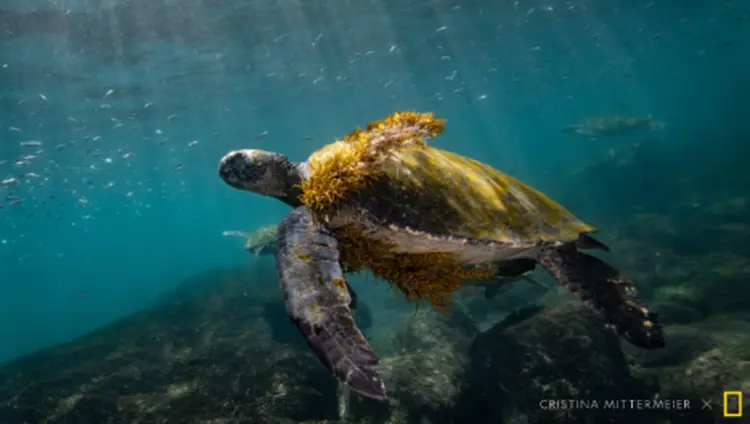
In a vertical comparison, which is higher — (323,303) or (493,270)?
(493,270)

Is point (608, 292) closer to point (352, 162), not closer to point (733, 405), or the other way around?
point (733, 405)

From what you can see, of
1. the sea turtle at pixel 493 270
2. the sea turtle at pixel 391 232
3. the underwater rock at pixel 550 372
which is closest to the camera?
the sea turtle at pixel 391 232

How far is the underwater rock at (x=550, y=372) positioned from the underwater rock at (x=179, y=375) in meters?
2.64

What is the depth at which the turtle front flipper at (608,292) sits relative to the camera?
3625 mm

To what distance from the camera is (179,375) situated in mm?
8391

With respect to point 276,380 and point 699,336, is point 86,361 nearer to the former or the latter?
point 276,380

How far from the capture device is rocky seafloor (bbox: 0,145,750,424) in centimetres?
524

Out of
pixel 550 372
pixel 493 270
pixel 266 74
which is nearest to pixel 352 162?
pixel 493 270

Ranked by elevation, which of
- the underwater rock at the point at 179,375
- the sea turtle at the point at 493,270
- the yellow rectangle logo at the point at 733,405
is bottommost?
the underwater rock at the point at 179,375

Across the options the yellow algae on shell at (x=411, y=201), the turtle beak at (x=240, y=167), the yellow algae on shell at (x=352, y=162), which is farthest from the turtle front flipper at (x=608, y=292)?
the turtle beak at (x=240, y=167)

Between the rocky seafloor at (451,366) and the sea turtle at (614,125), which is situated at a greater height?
the sea turtle at (614,125)

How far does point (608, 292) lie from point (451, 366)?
12.7 ft

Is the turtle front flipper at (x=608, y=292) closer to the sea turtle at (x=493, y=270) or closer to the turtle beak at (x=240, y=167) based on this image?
the sea turtle at (x=493, y=270)

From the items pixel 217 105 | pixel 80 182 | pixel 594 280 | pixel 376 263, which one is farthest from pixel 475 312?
pixel 80 182
